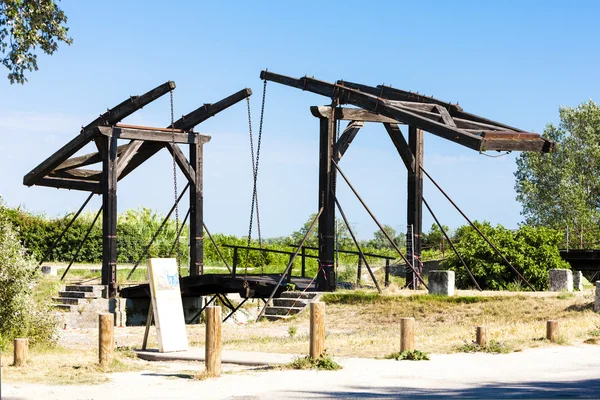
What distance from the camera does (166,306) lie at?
1784cm

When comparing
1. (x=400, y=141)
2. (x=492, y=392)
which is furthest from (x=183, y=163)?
(x=492, y=392)

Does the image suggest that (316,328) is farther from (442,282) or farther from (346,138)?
(346,138)

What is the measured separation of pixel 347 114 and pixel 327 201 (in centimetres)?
262

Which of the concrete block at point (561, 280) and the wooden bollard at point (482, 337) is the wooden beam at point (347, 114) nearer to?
the concrete block at point (561, 280)

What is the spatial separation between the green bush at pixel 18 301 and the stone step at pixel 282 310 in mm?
7628

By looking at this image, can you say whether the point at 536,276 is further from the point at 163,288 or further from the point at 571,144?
the point at 571,144

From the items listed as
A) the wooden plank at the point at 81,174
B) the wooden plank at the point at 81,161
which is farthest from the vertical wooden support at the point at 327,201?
the wooden plank at the point at 81,174

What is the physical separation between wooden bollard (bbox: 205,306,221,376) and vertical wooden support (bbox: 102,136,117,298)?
1583 cm

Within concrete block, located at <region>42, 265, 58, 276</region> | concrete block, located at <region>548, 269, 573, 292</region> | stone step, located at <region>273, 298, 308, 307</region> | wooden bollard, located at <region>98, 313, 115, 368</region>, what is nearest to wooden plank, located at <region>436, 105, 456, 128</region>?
concrete block, located at <region>548, 269, 573, 292</region>

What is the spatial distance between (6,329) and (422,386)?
9743 mm

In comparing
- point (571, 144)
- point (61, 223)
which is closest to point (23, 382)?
point (61, 223)

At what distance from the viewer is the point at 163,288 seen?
17938 mm

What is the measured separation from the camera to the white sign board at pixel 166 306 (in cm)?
1761

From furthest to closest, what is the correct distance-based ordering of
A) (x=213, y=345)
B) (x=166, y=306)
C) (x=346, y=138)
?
(x=346, y=138) < (x=166, y=306) < (x=213, y=345)
